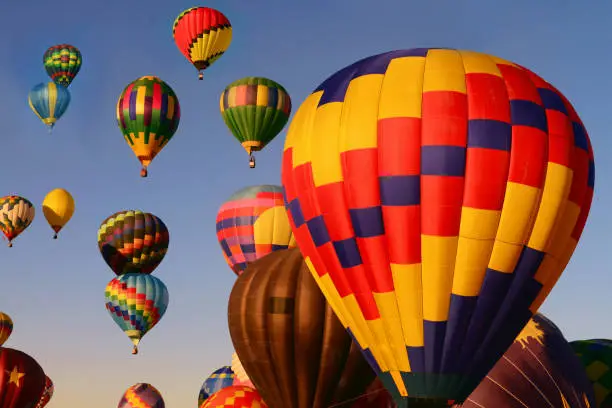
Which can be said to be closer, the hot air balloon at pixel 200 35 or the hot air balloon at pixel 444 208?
the hot air balloon at pixel 444 208

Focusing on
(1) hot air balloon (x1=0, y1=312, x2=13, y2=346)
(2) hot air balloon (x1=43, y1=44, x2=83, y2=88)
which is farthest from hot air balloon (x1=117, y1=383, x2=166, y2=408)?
(2) hot air balloon (x1=43, y1=44, x2=83, y2=88)

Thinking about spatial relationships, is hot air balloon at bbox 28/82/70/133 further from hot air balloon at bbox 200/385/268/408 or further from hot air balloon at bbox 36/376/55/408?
hot air balloon at bbox 200/385/268/408

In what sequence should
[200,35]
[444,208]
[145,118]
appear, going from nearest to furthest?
[444,208]
[145,118]
[200,35]

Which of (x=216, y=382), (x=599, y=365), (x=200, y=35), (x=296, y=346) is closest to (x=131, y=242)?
(x=216, y=382)

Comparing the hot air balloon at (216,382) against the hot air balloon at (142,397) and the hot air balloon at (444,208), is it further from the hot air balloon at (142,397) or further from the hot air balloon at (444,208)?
the hot air balloon at (444,208)

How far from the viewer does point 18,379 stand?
2227cm

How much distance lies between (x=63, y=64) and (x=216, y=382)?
55.8ft

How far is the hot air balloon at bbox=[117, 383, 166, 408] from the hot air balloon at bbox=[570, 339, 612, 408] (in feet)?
69.8

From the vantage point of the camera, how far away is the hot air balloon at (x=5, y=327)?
40.3 metres

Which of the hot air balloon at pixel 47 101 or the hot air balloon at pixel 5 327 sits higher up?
the hot air balloon at pixel 47 101

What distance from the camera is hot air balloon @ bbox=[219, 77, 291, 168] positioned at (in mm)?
28594

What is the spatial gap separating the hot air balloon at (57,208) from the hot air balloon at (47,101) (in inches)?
123

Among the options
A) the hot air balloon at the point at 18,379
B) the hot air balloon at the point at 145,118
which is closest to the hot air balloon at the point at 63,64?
the hot air balloon at the point at 145,118

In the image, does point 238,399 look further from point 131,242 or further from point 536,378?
point 131,242
